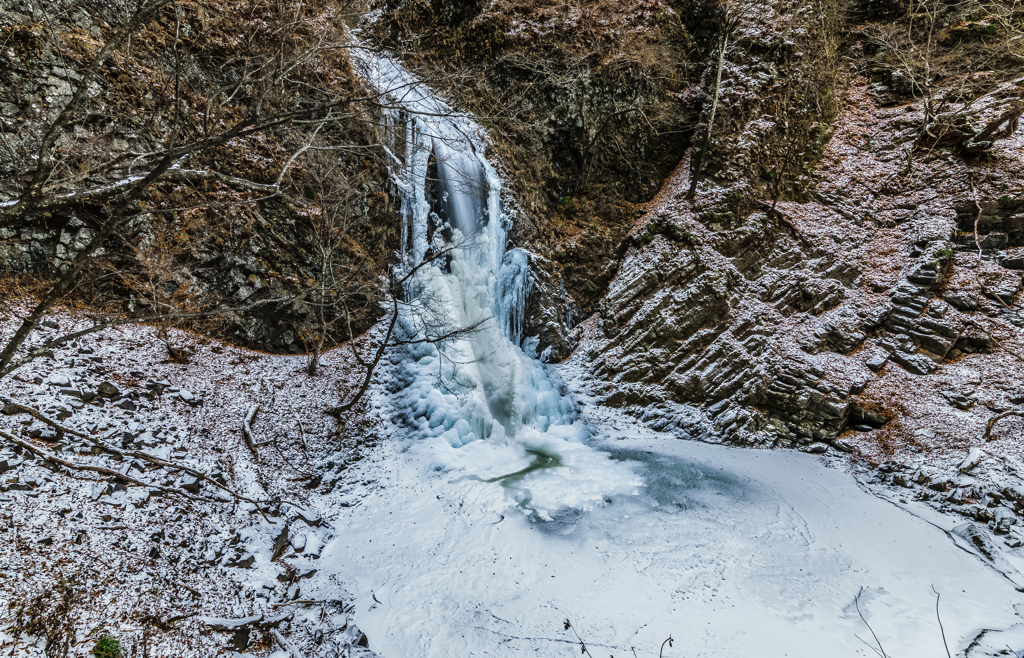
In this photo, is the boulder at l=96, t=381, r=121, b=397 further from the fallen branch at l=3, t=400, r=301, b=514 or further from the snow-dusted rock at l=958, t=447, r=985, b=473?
the snow-dusted rock at l=958, t=447, r=985, b=473

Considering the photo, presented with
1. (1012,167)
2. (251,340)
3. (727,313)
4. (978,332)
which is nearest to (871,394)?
(978,332)

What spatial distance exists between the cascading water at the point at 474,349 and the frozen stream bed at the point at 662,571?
2.12 ft

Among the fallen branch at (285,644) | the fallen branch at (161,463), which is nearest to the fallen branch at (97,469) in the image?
the fallen branch at (161,463)

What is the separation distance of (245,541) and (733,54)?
15.2 meters

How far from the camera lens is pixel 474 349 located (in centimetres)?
926

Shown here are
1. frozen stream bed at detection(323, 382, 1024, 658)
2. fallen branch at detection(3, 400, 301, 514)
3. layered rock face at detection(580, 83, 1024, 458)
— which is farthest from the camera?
layered rock face at detection(580, 83, 1024, 458)

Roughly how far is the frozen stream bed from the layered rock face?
70.5 inches

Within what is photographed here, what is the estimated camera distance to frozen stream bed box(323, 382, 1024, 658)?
171 inches

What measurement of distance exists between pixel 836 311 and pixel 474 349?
25.5ft

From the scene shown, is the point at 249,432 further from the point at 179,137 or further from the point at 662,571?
the point at 662,571

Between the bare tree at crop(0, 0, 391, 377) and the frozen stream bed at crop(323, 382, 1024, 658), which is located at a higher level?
the bare tree at crop(0, 0, 391, 377)

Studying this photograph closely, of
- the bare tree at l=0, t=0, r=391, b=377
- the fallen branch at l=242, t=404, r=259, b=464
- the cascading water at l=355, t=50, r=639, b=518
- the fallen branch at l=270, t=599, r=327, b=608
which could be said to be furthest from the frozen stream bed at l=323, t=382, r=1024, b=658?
the bare tree at l=0, t=0, r=391, b=377

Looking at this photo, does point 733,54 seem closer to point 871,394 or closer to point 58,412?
point 871,394

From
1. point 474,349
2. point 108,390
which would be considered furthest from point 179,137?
point 474,349
